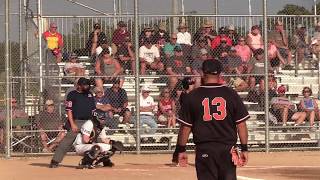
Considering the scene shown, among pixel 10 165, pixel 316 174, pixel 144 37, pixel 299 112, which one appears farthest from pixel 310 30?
pixel 10 165

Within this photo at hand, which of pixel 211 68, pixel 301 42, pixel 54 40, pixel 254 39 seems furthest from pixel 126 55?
pixel 211 68

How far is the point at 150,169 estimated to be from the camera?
48.3 ft

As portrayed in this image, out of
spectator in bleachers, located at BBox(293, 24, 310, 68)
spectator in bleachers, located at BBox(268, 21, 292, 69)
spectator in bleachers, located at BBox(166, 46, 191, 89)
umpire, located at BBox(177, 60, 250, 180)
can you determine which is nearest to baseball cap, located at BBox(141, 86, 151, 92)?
spectator in bleachers, located at BBox(166, 46, 191, 89)

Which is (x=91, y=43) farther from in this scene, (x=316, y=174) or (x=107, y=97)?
(x=316, y=174)

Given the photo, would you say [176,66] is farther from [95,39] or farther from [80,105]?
[80,105]

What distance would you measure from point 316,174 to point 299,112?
5.45 meters

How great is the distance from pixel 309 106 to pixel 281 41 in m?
2.33

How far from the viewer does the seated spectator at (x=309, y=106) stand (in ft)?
62.3

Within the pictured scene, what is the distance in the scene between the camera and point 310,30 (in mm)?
20938

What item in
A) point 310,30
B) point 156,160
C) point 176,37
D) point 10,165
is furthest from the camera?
point 310,30

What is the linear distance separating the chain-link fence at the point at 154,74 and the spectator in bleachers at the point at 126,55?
1.0 inches

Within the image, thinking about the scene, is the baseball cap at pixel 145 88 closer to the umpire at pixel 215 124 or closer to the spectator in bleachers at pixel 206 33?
the spectator in bleachers at pixel 206 33

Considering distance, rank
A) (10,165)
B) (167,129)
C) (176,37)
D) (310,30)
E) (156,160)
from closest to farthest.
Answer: (10,165) < (156,160) < (167,129) < (176,37) < (310,30)

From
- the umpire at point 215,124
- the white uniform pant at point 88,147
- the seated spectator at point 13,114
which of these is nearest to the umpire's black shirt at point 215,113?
the umpire at point 215,124
